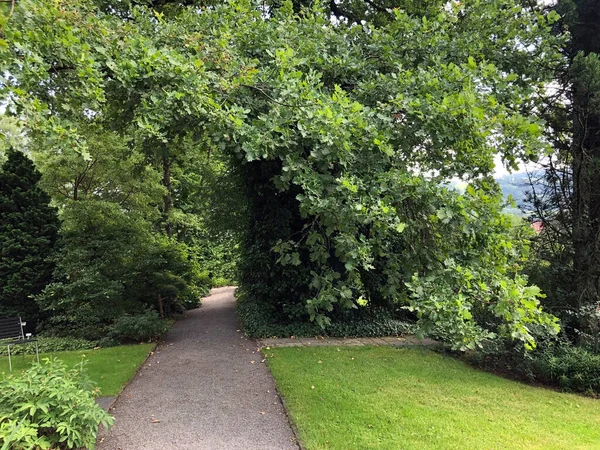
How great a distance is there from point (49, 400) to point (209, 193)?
327 inches

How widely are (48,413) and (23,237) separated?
7527mm

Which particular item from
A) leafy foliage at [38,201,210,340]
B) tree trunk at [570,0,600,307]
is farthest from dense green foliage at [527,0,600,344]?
leafy foliage at [38,201,210,340]

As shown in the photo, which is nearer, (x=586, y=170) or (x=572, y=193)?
(x=586, y=170)

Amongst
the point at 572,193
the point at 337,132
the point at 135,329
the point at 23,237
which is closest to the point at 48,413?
the point at 337,132

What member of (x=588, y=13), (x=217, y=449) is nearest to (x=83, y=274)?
(x=217, y=449)

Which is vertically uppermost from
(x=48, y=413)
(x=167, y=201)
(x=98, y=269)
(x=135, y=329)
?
(x=167, y=201)

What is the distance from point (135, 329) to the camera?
8.14m

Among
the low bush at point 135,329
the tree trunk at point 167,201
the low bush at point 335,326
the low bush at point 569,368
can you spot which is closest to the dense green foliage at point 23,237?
the low bush at point 135,329

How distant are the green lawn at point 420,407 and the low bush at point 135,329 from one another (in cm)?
311

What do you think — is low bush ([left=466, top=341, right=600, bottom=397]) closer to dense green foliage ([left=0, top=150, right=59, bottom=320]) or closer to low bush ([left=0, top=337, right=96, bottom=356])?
low bush ([left=0, top=337, right=96, bottom=356])

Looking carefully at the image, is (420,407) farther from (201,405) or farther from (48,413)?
(48,413)

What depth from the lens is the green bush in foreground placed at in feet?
10.3

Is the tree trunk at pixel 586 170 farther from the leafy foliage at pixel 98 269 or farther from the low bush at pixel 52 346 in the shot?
the low bush at pixel 52 346

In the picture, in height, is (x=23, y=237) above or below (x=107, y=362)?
above
